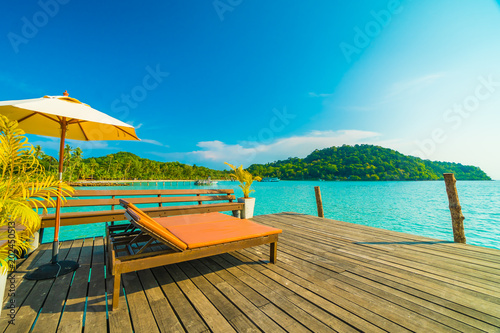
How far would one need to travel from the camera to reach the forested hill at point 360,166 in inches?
1732

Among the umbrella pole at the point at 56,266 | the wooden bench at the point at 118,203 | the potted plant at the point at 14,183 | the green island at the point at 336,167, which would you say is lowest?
the umbrella pole at the point at 56,266

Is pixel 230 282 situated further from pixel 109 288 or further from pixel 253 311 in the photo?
pixel 109 288

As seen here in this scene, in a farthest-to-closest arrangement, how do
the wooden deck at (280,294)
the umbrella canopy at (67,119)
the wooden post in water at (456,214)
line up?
the wooden post in water at (456,214)
the umbrella canopy at (67,119)
the wooden deck at (280,294)

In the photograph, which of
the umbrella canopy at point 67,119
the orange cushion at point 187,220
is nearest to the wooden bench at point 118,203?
the orange cushion at point 187,220

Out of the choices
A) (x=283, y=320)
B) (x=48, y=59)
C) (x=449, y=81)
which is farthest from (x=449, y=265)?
(x=48, y=59)

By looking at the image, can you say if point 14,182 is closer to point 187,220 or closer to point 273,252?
point 187,220

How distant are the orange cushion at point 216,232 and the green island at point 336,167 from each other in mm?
32899

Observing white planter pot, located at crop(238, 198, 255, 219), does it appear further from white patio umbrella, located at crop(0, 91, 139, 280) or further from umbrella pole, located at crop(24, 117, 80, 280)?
umbrella pole, located at crop(24, 117, 80, 280)

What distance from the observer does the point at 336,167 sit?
162 ft

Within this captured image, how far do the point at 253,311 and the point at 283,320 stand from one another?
0.88 feet

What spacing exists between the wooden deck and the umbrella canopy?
182cm

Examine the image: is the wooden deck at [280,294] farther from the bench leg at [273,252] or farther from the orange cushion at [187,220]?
the orange cushion at [187,220]

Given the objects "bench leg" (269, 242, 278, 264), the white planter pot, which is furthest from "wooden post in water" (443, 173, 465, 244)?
the white planter pot

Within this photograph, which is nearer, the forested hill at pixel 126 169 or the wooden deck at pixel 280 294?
the wooden deck at pixel 280 294
